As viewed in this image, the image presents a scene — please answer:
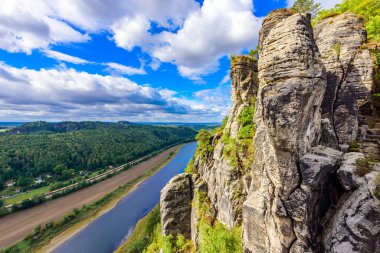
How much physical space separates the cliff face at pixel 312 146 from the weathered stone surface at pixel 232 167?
4.18 m

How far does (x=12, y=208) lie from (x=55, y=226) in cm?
2063

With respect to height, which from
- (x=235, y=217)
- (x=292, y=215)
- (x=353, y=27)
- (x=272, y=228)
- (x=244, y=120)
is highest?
(x=353, y=27)

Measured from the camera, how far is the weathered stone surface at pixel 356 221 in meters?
7.32

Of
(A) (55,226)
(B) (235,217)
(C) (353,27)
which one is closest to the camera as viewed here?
(C) (353,27)

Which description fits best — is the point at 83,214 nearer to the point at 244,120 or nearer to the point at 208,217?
the point at 208,217

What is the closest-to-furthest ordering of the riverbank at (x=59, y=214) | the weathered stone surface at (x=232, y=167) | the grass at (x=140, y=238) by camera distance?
the weathered stone surface at (x=232, y=167) < the grass at (x=140, y=238) < the riverbank at (x=59, y=214)

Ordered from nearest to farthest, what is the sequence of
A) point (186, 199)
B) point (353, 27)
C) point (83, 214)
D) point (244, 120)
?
point (353, 27) < point (244, 120) < point (186, 199) < point (83, 214)

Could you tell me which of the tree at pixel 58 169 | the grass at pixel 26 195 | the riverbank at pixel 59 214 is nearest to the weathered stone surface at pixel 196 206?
the riverbank at pixel 59 214

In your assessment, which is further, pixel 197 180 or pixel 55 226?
pixel 55 226

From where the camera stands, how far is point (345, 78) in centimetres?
1196

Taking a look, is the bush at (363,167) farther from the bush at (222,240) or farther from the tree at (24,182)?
the tree at (24,182)

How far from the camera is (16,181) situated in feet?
244

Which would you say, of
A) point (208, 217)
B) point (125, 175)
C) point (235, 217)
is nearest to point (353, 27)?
point (235, 217)

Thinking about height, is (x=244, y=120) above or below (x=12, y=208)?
above
